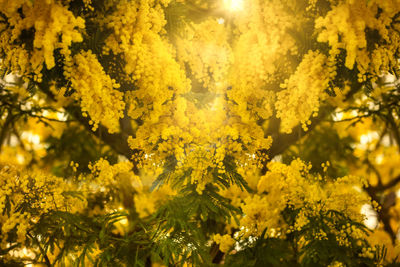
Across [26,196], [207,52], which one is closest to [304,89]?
[207,52]

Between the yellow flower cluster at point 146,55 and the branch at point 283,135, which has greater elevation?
the yellow flower cluster at point 146,55

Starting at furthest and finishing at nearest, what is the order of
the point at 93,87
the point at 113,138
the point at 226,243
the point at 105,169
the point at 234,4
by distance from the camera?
the point at 113,138 < the point at 226,243 < the point at 105,169 < the point at 234,4 < the point at 93,87

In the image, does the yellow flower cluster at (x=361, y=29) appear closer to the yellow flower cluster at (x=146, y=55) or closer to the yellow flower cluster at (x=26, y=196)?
the yellow flower cluster at (x=146, y=55)

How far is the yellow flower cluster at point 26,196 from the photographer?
2941 millimetres

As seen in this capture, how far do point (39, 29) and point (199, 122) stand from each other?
145 centimetres

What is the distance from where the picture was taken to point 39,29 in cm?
212

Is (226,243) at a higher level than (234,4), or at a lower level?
lower

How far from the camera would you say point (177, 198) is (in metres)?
3.00

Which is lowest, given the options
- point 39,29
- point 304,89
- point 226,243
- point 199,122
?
point 226,243

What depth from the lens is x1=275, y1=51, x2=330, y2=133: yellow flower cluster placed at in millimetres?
2588

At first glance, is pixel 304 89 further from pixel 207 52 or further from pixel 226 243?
pixel 226 243

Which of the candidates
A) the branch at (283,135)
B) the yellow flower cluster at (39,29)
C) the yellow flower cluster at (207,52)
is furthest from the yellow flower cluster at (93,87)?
the branch at (283,135)

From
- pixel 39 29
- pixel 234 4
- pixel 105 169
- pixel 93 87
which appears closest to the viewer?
pixel 39 29

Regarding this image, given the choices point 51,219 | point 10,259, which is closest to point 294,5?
point 51,219
